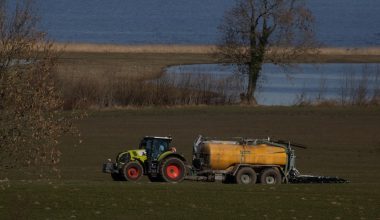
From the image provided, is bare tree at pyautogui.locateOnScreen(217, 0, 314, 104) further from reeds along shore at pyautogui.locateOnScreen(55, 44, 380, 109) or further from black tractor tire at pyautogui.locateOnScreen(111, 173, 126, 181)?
black tractor tire at pyautogui.locateOnScreen(111, 173, 126, 181)

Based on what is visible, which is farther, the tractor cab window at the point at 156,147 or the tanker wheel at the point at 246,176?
the tractor cab window at the point at 156,147

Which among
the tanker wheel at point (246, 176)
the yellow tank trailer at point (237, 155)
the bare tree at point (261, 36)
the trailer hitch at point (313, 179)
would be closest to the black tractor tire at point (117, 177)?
the yellow tank trailer at point (237, 155)

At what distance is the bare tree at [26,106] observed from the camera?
18609 mm

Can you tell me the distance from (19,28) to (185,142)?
2054 centimetres

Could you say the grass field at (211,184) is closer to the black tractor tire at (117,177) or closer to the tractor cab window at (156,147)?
the black tractor tire at (117,177)

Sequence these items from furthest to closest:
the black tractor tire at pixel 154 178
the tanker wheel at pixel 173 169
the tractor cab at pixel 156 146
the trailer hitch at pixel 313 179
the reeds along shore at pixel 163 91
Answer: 1. the reeds along shore at pixel 163 91
2. the tractor cab at pixel 156 146
3. the black tractor tire at pixel 154 178
4. the tanker wheel at pixel 173 169
5. the trailer hitch at pixel 313 179

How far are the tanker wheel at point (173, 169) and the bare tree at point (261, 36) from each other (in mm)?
31625

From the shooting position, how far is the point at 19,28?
20.0m

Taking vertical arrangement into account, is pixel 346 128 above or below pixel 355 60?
below

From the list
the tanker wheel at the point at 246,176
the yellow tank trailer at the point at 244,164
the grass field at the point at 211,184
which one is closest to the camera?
the grass field at the point at 211,184

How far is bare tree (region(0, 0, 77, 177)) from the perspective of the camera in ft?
61.1

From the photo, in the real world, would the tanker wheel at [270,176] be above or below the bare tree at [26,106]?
below

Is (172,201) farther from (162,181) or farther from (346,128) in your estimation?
(346,128)

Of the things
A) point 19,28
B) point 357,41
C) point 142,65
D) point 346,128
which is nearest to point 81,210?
point 19,28
